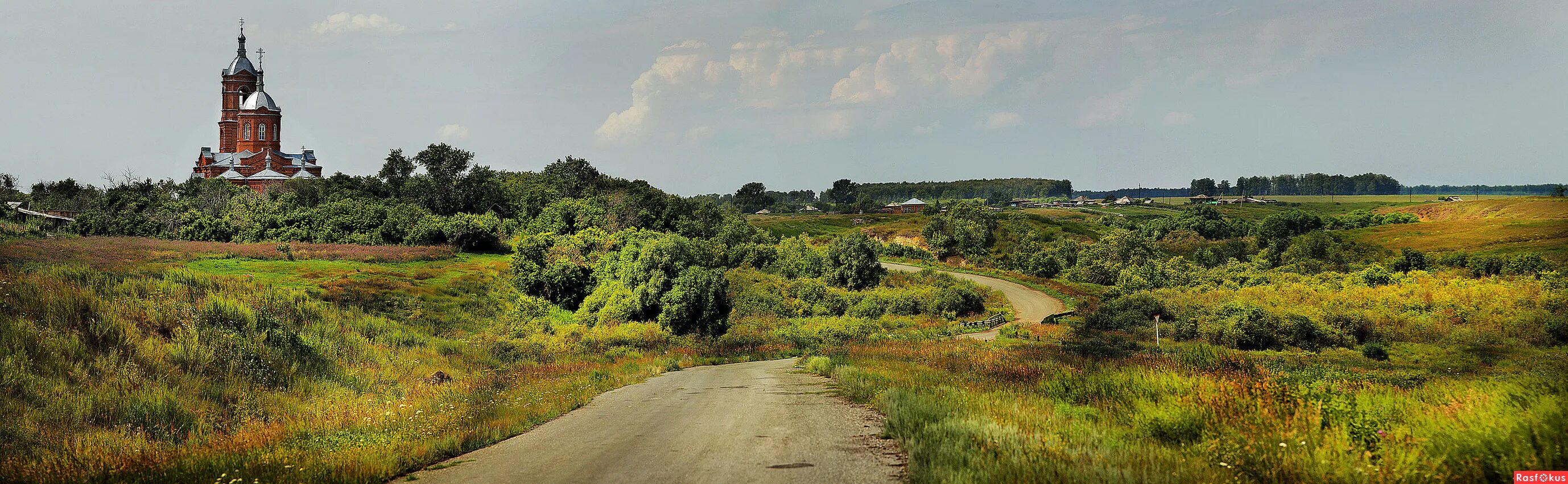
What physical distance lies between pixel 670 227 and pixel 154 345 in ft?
261

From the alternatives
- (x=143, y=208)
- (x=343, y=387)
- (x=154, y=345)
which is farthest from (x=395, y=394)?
(x=143, y=208)

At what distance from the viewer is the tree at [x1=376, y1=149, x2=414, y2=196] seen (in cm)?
9519

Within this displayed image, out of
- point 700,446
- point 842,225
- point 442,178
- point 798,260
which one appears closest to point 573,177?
point 442,178

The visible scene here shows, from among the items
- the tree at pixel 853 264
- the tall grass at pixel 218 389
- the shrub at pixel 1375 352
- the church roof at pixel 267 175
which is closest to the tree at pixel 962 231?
the tree at pixel 853 264

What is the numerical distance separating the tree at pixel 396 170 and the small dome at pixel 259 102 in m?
48.2

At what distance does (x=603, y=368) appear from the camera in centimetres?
2786

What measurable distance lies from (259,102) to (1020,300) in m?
124

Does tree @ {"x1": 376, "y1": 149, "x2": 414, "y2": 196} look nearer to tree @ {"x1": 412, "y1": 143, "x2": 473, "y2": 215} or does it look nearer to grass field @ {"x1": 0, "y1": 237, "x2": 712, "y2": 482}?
tree @ {"x1": 412, "y1": 143, "x2": 473, "y2": 215}

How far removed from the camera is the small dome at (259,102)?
12594 centimetres

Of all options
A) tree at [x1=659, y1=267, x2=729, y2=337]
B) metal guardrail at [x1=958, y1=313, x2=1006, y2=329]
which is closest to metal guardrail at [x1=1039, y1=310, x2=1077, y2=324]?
metal guardrail at [x1=958, y1=313, x2=1006, y2=329]

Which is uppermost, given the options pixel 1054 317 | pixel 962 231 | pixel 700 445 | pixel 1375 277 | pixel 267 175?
pixel 267 175

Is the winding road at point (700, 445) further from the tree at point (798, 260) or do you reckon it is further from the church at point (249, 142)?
the church at point (249, 142)

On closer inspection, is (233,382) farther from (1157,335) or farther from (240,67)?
(240,67)

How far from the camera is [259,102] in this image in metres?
126
